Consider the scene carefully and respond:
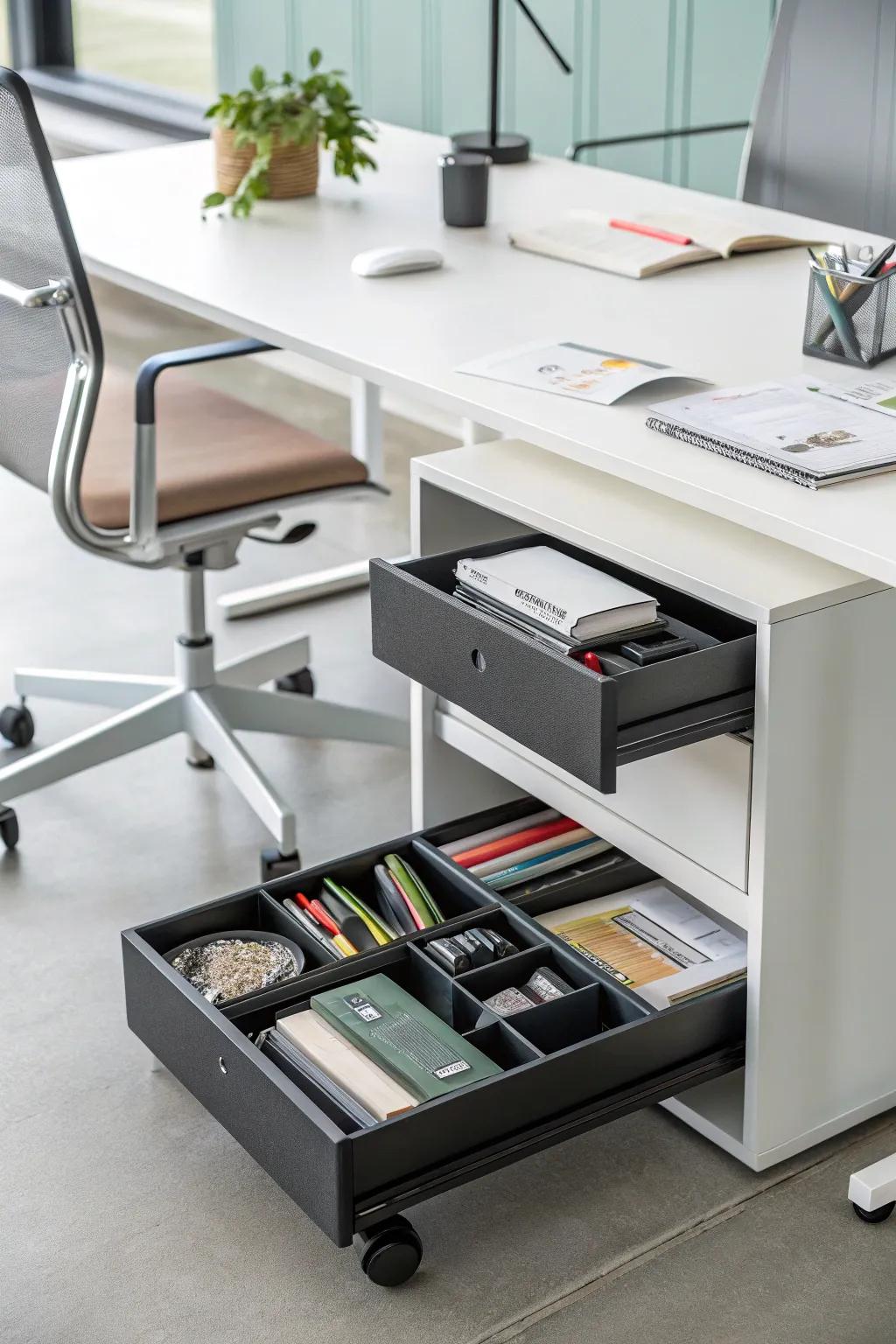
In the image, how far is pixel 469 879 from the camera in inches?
69.8

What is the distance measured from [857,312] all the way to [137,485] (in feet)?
2.95

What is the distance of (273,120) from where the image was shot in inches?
98.7

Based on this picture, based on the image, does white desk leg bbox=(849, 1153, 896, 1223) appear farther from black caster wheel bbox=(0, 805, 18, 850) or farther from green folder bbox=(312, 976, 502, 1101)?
black caster wheel bbox=(0, 805, 18, 850)

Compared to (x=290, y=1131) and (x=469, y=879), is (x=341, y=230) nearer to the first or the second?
(x=469, y=879)

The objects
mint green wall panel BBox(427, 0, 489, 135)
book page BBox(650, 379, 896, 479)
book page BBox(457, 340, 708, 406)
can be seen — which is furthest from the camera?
mint green wall panel BBox(427, 0, 489, 135)

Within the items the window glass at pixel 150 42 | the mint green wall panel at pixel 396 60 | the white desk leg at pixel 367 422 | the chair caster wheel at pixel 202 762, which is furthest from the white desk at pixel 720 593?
the window glass at pixel 150 42

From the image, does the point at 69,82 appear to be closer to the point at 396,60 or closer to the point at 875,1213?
the point at 396,60

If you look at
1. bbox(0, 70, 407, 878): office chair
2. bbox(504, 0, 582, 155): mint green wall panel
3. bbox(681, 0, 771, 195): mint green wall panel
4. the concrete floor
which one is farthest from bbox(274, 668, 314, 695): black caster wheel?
bbox(504, 0, 582, 155): mint green wall panel

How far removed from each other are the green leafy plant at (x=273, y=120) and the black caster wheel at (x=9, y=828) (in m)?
0.95

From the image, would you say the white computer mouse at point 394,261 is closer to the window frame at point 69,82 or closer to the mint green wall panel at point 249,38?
the mint green wall panel at point 249,38

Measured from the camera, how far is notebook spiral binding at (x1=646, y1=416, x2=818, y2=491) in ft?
4.95

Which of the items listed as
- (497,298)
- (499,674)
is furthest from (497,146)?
(499,674)

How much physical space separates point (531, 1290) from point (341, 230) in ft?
5.13

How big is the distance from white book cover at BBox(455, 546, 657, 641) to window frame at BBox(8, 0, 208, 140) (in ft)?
12.5
